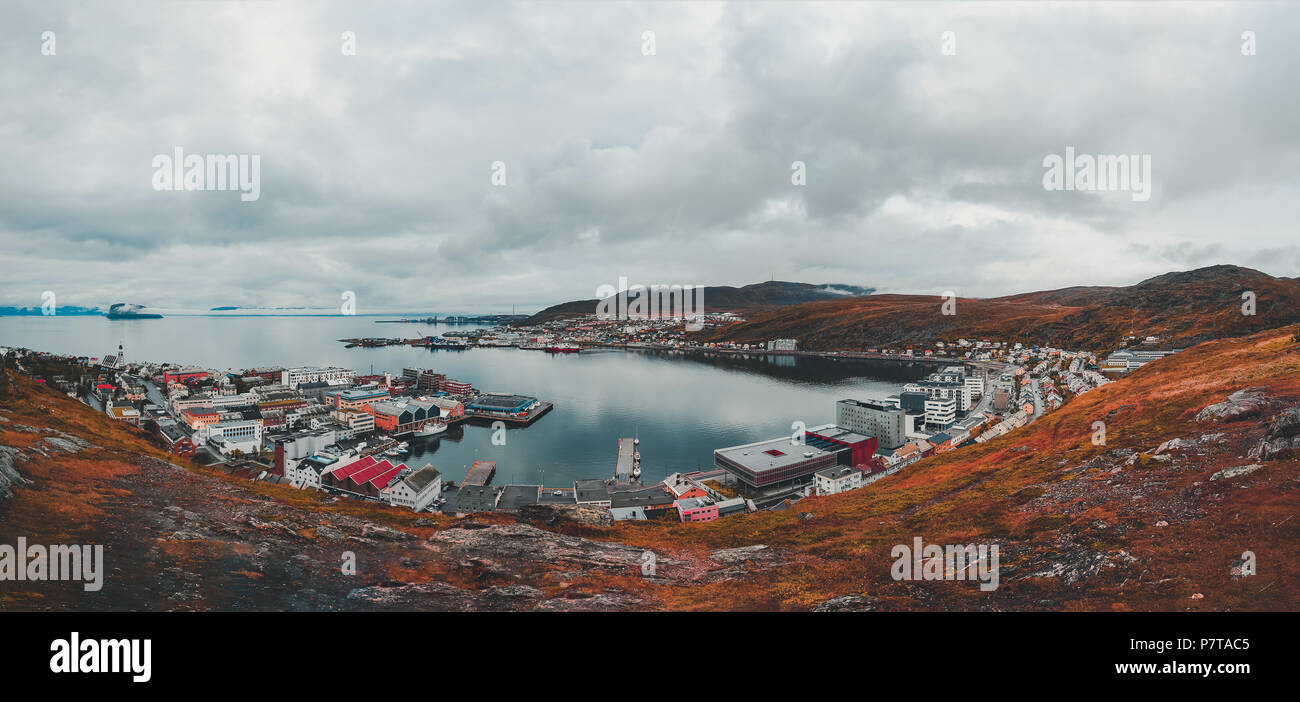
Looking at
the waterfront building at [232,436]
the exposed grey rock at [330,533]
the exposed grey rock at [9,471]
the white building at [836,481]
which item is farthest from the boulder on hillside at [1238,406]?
the waterfront building at [232,436]

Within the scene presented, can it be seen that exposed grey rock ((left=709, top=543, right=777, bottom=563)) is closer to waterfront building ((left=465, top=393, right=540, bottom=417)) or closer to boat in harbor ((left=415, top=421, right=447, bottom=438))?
boat in harbor ((left=415, top=421, right=447, bottom=438))

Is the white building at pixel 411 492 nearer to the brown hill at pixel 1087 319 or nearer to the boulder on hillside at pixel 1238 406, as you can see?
the boulder on hillside at pixel 1238 406

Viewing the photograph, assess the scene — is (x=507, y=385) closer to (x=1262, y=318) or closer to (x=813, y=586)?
(x=813, y=586)

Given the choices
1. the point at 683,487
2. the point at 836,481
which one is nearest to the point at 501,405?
the point at 683,487

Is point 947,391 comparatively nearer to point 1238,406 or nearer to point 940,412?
point 940,412

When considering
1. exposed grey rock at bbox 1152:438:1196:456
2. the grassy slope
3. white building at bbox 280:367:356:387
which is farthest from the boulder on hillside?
white building at bbox 280:367:356:387
